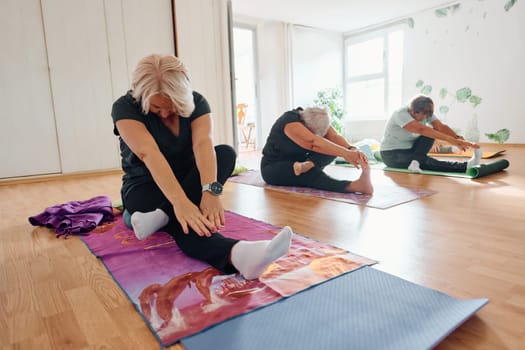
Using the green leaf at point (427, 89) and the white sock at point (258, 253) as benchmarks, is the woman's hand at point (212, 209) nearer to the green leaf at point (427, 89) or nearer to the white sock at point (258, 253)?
the white sock at point (258, 253)

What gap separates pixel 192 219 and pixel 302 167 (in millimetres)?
1400

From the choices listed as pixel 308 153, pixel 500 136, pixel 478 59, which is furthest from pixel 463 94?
pixel 308 153

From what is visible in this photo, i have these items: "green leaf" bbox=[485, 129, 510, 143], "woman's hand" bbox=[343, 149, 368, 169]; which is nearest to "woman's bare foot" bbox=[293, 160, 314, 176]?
"woman's hand" bbox=[343, 149, 368, 169]

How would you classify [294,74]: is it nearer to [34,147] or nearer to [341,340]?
[34,147]

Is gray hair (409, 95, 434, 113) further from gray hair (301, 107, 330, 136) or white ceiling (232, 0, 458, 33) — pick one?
white ceiling (232, 0, 458, 33)

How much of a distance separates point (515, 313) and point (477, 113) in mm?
5611

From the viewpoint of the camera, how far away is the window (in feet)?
22.2

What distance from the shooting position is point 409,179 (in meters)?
2.81

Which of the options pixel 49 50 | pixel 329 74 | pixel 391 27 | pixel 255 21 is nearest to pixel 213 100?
pixel 49 50

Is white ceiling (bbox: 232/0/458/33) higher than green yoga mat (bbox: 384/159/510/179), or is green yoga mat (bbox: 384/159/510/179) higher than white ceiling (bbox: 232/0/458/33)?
white ceiling (bbox: 232/0/458/33)

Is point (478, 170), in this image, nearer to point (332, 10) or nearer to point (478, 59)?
point (478, 59)

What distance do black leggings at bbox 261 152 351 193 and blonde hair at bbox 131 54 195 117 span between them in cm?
134

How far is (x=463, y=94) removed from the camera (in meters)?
5.73

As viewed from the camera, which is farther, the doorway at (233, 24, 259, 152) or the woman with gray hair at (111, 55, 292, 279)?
the doorway at (233, 24, 259, 152)
